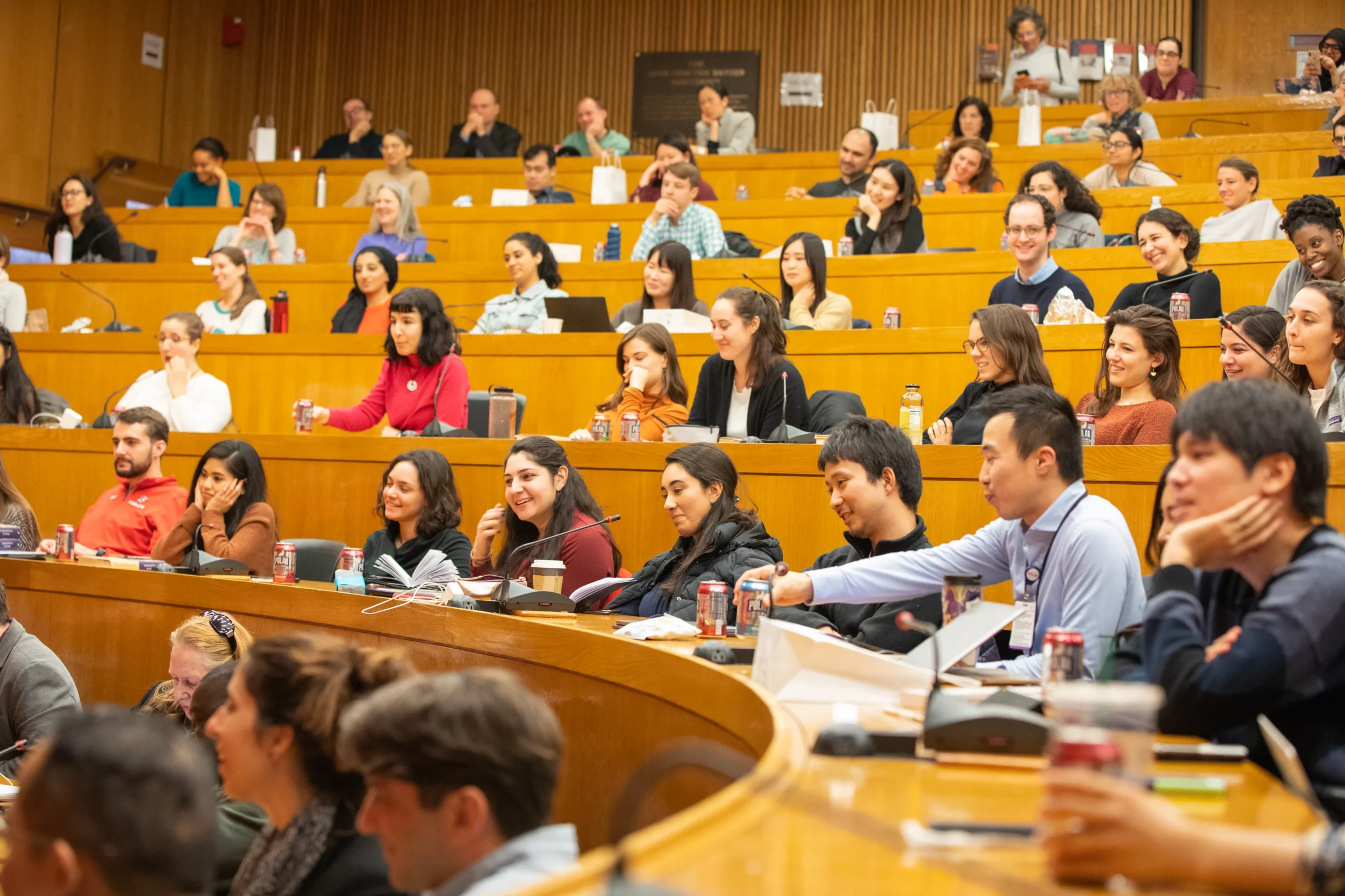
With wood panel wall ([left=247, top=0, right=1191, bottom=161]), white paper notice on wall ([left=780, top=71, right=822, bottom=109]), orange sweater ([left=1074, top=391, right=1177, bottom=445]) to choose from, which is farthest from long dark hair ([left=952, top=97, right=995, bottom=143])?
orange sweater ([left=1074, top=391, right=1177, bottom=445])

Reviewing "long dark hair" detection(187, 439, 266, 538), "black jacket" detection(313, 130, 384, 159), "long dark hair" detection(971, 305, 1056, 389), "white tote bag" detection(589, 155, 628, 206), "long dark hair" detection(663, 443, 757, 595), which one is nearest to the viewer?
"long dark hair" detection(663, 443, 757, 595)

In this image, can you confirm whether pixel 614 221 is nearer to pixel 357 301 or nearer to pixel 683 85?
pixel 357 301

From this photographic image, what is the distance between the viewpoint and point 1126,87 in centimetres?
718

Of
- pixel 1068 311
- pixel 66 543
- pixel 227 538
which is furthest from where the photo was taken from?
pixel 1068 311

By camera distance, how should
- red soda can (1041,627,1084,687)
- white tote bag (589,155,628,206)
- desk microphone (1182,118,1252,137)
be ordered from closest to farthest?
red soda can (1041,627,1084,687) → white tote bag (589,155,628,206) → desk microphone (1182,118,1252,137)

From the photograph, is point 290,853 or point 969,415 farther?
point 969,415

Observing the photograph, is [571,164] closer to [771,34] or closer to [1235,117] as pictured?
[771,34]

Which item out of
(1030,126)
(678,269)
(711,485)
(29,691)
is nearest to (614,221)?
(678,269)

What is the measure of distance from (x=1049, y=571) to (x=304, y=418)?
10.2ft

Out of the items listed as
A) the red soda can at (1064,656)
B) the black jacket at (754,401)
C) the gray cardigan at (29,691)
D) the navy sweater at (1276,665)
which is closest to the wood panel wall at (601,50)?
the black jacket at (754,401)

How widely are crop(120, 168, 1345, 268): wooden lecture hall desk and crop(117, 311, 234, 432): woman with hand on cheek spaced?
1.89 meters

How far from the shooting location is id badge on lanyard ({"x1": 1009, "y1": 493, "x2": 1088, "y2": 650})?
233 cm

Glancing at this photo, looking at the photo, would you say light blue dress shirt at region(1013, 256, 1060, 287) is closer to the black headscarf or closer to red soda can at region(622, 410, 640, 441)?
red soda can at region(622, 410, 640, 441)

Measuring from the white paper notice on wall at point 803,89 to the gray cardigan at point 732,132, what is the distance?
3.24ft
